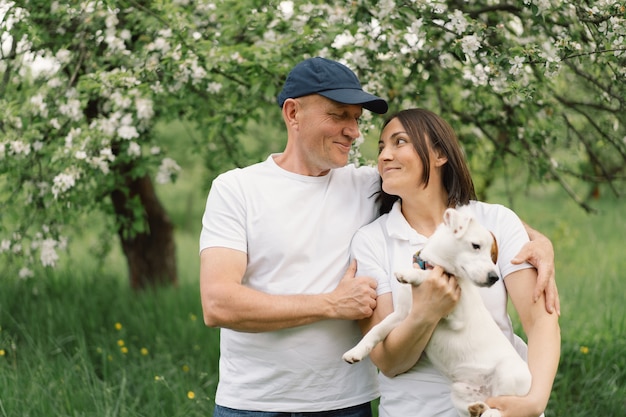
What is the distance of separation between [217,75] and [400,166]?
6.16 ft

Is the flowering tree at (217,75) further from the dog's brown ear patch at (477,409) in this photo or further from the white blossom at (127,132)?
the dog's brown ear patch at (477,409)

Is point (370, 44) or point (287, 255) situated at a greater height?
point (370, 44)

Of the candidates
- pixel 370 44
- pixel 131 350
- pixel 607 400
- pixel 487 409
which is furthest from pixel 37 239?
pixel 607 400

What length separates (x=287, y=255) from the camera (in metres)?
2.79

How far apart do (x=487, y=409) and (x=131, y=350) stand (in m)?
3.56

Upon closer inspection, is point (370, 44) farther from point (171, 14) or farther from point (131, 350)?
point (131, 350)

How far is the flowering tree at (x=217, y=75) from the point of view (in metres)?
3.97

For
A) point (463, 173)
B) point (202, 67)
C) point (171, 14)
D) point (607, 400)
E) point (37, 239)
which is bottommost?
point (607, 400)

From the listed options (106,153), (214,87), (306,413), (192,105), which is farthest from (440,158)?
(192,105)

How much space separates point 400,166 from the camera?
283 centimetres

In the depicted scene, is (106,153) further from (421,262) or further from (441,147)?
(421,262)

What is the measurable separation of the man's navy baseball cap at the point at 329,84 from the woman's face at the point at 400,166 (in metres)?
0.18

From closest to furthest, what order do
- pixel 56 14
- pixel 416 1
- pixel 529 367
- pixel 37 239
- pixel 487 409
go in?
1. pixel 487 409
2. pixel 529 367
3. pixel 416 1
4. pixel 56 14
5. pixel 37 239

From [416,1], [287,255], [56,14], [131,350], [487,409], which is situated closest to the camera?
[487,409]
